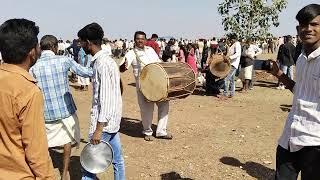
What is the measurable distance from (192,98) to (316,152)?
8619 millimetres

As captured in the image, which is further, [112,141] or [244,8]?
[244,8]

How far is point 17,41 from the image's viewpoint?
8.27ft

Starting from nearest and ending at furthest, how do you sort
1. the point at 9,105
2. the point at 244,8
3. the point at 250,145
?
the point at 9,105 < the point at 250,145 < the point at 244,8

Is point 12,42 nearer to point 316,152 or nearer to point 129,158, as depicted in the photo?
point 316,152

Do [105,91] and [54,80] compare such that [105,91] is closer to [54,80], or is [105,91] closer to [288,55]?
[54,80]

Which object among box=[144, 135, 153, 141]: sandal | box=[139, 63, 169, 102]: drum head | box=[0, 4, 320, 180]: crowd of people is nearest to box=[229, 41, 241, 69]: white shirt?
box=[144, 135, 153, 141]: sandal

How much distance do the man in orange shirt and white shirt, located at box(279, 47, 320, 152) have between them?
5.99 feet

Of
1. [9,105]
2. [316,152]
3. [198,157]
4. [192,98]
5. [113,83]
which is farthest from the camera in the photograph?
[192,98]

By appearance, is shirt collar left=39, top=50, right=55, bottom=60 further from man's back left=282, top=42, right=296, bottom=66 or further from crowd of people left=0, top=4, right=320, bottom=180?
man's back left=282, top=42, right=296, bottom=66

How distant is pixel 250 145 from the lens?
7.16m

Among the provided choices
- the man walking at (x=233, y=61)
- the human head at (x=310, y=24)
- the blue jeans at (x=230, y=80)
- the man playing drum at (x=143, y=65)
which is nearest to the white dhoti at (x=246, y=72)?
the blue jeans at (x=230, y=80)

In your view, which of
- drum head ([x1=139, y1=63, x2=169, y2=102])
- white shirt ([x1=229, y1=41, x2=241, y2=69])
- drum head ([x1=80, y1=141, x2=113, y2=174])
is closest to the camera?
drum head ([x1=80, y1=141, x2=113, y2=174])

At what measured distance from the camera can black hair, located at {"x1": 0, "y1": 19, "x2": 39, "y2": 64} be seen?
2.52 m

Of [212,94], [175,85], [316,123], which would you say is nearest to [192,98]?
[212,94]
